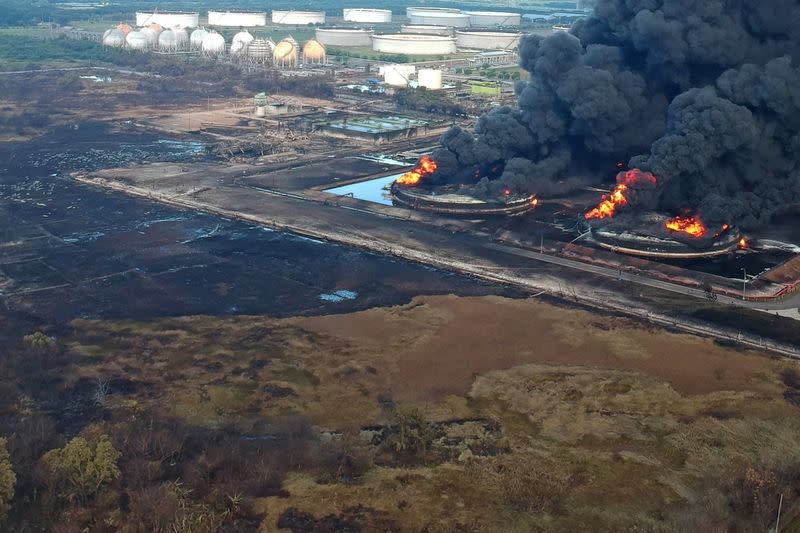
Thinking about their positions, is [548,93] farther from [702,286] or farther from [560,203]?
[702,286]

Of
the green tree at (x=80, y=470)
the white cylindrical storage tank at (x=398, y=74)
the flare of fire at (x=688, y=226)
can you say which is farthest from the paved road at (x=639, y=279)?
the white cylindrical storage tank at (x=398, y=74)

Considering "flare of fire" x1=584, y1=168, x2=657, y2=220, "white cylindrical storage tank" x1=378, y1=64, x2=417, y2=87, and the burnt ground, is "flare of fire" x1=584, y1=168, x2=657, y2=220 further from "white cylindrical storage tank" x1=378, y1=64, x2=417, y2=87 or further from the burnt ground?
"white cylindrical storage tank" x1=378, y1=64, x2=417, y2=87

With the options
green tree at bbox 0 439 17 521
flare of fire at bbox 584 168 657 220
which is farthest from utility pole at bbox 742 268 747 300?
green tree at bbox 0 439 17 521

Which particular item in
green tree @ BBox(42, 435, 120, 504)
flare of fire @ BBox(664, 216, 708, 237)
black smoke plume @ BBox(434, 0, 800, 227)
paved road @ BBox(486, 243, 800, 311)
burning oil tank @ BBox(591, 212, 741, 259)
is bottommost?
green tree @ BBox(42, 435, 120, 504)

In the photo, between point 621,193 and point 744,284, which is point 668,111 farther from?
point 744,284

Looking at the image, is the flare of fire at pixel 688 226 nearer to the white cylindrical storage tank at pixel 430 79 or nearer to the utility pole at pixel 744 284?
the utility pole at pixel 744 284
